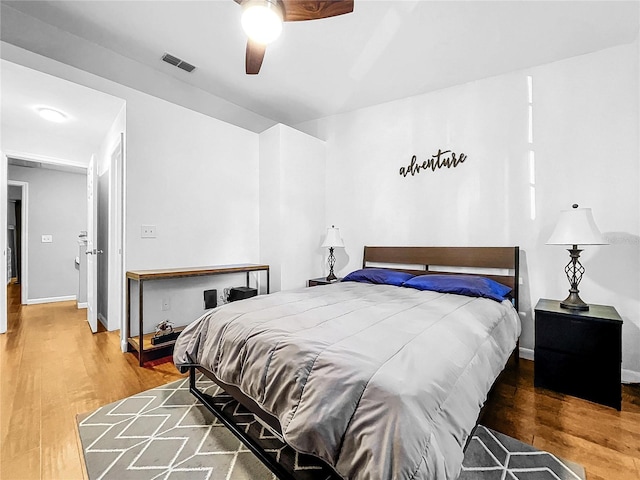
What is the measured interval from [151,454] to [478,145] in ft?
12.0

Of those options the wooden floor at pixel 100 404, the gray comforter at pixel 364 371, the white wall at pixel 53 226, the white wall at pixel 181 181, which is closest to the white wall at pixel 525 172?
the wooden floor at pixel 100 404

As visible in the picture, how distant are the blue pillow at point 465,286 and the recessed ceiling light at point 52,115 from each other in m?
4.24

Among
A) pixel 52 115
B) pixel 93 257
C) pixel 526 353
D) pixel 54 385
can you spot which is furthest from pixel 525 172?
pixel 52 115

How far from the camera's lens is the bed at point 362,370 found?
0.98 m

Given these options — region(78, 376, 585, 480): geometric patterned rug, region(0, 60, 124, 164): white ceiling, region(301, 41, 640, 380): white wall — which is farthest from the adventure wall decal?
region(0, 60, 124, 164): white ceiling

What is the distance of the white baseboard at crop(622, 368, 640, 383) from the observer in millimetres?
2406

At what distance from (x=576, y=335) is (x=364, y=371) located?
6.50ft

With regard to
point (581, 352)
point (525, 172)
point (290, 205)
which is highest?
point (525, 172)

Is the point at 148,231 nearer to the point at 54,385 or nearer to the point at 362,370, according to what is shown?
the point at 54,385

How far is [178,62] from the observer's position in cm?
302

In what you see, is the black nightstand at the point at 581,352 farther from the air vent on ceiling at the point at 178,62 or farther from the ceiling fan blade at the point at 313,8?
the air vent on ceiling at the point at 178,62

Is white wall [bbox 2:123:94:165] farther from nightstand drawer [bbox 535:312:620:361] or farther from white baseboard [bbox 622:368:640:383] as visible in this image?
white baseboard [bbox 622:368:640:383]

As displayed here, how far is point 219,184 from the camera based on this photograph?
3.70m

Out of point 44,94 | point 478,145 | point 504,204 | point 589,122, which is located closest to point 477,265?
point 504,204
